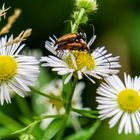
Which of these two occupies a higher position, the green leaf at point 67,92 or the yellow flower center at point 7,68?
the yellow flower center at point 7,68

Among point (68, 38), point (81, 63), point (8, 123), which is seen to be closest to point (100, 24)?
point (8, 123)

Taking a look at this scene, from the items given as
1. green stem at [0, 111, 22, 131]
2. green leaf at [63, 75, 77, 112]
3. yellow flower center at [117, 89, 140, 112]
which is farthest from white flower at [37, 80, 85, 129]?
green leaf at [63, 75, 77, 112]

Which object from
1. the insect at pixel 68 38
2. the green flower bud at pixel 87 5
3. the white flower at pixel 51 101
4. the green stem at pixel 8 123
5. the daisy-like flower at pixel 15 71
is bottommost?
the green stem at pixel 8 123

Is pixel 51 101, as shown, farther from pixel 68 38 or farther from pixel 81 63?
pixel 68 38

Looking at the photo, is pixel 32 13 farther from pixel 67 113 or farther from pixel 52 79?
pixel 67 113

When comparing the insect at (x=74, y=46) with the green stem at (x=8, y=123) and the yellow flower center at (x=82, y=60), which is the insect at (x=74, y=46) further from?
the green stem at (x=8, y=123)

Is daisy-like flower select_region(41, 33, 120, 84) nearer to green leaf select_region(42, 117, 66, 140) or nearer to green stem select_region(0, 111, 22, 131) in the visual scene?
green leaf select_region(42, 117, 66, 140)

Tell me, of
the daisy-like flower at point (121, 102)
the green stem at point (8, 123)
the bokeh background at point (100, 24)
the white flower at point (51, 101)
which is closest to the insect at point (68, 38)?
the daisy-like flower at point (121, 102)
